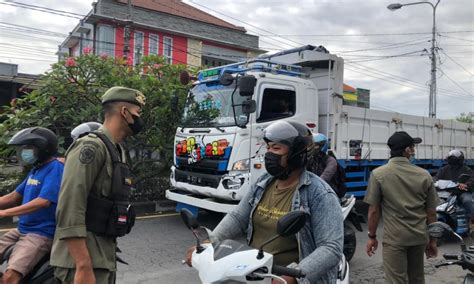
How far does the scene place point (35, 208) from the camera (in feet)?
9.37

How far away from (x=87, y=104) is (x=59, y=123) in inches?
27.0

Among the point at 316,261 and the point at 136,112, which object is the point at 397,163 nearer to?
the point at 316,261

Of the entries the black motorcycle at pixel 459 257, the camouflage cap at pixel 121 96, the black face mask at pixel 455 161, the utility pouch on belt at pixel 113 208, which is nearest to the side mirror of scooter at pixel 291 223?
the utility pouch on belt at pixel 113 208

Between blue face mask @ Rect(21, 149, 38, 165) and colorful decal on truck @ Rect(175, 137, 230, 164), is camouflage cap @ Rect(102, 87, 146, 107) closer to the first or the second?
blue face mask @ Rect(21, 149, 38, 165)

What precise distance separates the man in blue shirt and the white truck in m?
3.88

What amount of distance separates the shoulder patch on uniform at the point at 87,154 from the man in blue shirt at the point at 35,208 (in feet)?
2.68

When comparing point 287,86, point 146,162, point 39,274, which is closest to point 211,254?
point 39,274

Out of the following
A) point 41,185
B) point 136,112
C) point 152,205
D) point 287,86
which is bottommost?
point 152,205

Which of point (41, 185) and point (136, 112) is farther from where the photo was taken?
point (41, 185)

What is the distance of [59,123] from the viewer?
904 centimetres

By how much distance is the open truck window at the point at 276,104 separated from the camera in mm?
7199

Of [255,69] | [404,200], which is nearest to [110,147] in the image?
[404,200]

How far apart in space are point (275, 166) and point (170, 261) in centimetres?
388

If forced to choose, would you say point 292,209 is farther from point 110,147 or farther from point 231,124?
point 231,124
